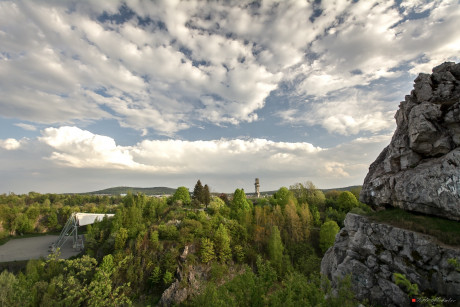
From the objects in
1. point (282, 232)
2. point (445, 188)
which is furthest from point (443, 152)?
point (282, 232)

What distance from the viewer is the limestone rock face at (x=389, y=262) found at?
14.0 meters

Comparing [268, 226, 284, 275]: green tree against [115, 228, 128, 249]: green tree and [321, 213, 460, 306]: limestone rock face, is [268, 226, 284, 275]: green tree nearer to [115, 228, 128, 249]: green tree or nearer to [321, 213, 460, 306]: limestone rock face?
[321, 213, 460, 306]: limestone rock face

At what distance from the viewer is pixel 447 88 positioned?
18.7 m

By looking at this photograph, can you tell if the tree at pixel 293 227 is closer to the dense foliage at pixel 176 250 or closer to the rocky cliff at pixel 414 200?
the dense foliage at pixel 176 250

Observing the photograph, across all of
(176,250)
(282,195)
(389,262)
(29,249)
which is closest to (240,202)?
(282,195)

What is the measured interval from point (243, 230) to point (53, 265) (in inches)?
1234

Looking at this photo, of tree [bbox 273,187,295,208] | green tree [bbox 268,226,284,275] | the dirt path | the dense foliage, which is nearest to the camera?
the dense foliage

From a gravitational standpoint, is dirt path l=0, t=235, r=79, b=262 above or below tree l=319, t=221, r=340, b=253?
below

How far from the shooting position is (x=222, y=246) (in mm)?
36688

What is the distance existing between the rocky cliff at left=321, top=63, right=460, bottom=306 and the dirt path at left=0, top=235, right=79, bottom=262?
54.9 metres

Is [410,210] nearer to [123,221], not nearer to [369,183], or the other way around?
[369,183]

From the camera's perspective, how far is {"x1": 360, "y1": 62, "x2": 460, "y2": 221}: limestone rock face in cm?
1545

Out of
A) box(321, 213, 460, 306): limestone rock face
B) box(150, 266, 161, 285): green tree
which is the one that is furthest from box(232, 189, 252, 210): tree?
box(321, 213, 460, 306): limestone rock face

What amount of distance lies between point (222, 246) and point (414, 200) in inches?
1105
